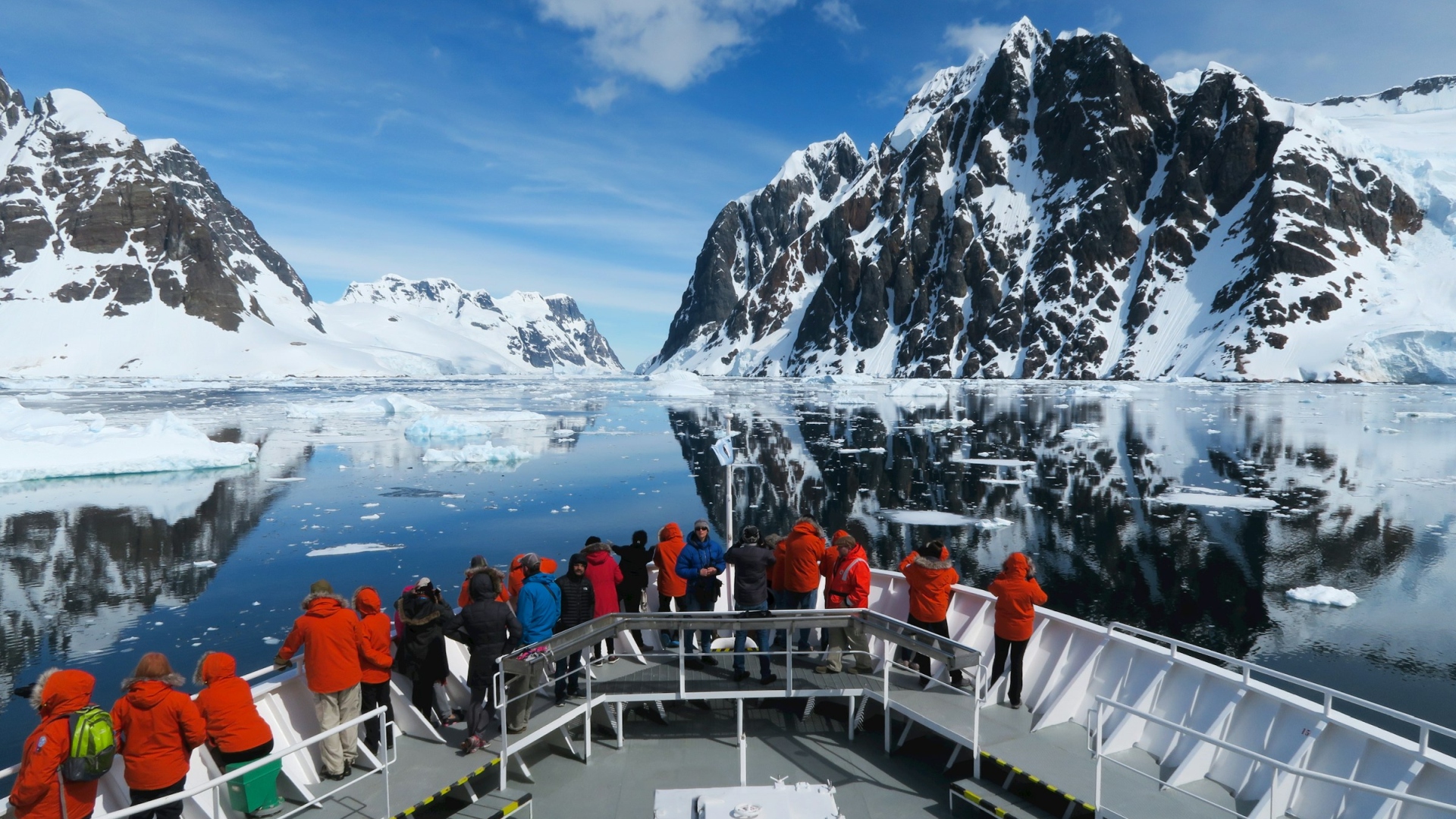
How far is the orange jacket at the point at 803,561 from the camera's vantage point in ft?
29.4

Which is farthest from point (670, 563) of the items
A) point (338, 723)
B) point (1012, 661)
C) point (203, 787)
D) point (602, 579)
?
point (203, 787)

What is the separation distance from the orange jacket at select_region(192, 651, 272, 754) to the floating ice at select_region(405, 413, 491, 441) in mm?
42131

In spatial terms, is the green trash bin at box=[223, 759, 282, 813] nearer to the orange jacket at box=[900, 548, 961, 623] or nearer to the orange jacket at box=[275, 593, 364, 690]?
the orange jacket at box=[275, 593, 364, 690]

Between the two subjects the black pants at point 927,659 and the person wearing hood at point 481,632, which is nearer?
the person wearing hood at point 481,632

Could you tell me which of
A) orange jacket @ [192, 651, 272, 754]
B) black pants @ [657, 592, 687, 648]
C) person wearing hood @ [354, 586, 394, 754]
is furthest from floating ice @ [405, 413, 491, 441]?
orange jacket @ [192, 651, 272, 754]

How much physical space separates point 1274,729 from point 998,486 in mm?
24030

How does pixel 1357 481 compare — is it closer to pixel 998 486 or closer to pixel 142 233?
pixel 998 486

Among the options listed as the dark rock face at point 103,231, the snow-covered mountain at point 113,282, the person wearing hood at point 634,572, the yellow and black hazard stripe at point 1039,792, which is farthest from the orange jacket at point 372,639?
the dark rock face at point 103,231

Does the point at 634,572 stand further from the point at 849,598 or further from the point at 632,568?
the point at 849,598

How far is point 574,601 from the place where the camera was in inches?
314

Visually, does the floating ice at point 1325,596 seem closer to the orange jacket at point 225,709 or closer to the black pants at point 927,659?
the black pants at point 927,659

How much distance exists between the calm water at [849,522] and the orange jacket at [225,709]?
6.93m

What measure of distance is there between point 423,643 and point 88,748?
8.90 ft

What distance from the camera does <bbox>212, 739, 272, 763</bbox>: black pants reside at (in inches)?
221
